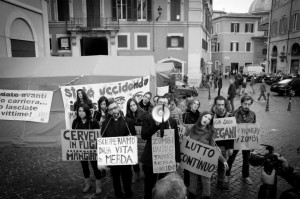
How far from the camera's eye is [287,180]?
2.45 m

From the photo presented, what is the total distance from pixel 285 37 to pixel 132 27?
76.8 feet

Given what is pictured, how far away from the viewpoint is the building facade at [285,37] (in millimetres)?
32156

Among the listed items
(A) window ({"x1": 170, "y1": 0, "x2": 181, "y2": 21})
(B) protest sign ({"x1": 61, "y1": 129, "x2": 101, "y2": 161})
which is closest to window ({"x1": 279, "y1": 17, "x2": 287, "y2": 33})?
(A) window ({"x1": 170, "y1": 0, "x2": 181, "y2": 21})

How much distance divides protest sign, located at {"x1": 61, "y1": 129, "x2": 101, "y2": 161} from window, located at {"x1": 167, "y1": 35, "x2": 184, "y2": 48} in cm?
2272

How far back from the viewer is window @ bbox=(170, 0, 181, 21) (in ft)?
83.2

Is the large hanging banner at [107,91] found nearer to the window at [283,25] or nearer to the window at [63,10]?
the window at [63,10]

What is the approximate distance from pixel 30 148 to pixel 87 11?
68.0 feet

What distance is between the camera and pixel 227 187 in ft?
16.4

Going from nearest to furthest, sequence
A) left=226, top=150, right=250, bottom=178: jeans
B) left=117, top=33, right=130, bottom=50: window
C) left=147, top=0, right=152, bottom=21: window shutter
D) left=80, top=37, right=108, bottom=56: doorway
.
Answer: left=226, top=150, right=250, bottom=178: jeans < left=147, top=0, right=152, bottom=21: window shutter < left=117, top=33, right=130, bottom=50: window < left=80, top=37, right=108, bottom=56: doorway

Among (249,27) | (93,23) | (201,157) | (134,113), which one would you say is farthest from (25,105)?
(249,27)

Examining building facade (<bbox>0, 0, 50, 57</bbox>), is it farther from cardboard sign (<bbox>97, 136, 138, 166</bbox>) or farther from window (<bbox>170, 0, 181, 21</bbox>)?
window (<bbox>170, 0, 181, 21</bbox>)

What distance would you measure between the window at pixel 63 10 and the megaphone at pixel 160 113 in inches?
975

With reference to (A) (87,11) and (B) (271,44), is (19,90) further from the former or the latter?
(B) (271,44)

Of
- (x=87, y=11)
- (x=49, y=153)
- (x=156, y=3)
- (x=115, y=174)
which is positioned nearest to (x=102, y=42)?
(x=87, y=11)
